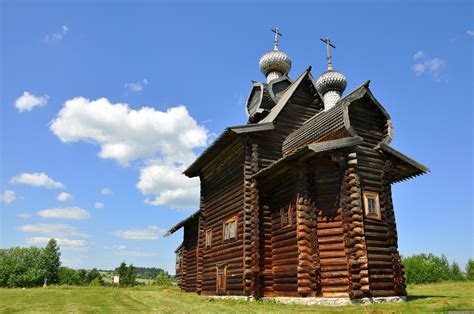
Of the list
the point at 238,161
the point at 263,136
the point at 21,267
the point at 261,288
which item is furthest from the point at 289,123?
the point at 21,267

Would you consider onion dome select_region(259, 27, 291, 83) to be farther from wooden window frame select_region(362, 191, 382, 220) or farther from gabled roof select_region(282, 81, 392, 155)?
wooden window frame select_region(362, 191, 382, 220)

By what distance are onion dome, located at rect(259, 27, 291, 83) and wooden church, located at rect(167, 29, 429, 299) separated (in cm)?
705

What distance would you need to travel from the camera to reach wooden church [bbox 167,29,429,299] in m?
15.4

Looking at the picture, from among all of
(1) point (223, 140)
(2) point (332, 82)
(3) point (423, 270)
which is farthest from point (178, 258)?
(3) point (423, 270)

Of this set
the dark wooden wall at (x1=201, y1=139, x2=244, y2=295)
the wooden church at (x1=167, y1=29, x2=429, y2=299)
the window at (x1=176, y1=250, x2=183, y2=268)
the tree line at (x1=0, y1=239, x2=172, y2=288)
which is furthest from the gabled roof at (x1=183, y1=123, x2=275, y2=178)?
the tree line at (x1=0, y1=239, x2=172, y2=288)

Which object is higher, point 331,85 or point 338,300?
point 331,85

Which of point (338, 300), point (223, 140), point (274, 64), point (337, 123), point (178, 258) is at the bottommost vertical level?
point (338, 300)

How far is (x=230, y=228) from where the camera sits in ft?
68.3

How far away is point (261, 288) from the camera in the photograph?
1784 cm

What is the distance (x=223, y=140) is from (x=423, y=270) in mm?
62700

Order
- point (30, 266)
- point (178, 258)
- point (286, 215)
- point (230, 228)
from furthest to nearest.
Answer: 1. point (30, 266)
2. point (178, 258)
3. point (230, 228)
4. point (286, 215)

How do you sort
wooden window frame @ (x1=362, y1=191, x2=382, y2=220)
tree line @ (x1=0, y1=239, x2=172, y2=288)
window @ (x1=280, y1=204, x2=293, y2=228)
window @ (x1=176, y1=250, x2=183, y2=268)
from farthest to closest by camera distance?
tree line @ (x1=0, y1=239, x2=172, y2=288)
window @ (x1=176, y1=250, x2=183, y2=268)
window @ (x1=280, y1=204, x2=293, y2=228)
wooden window frame @ (x1=362, y1=191, x2=382, y2=220)

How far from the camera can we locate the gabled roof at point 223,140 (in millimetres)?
19312

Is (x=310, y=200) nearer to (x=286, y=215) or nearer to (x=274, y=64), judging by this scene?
(x=286, y=215)
